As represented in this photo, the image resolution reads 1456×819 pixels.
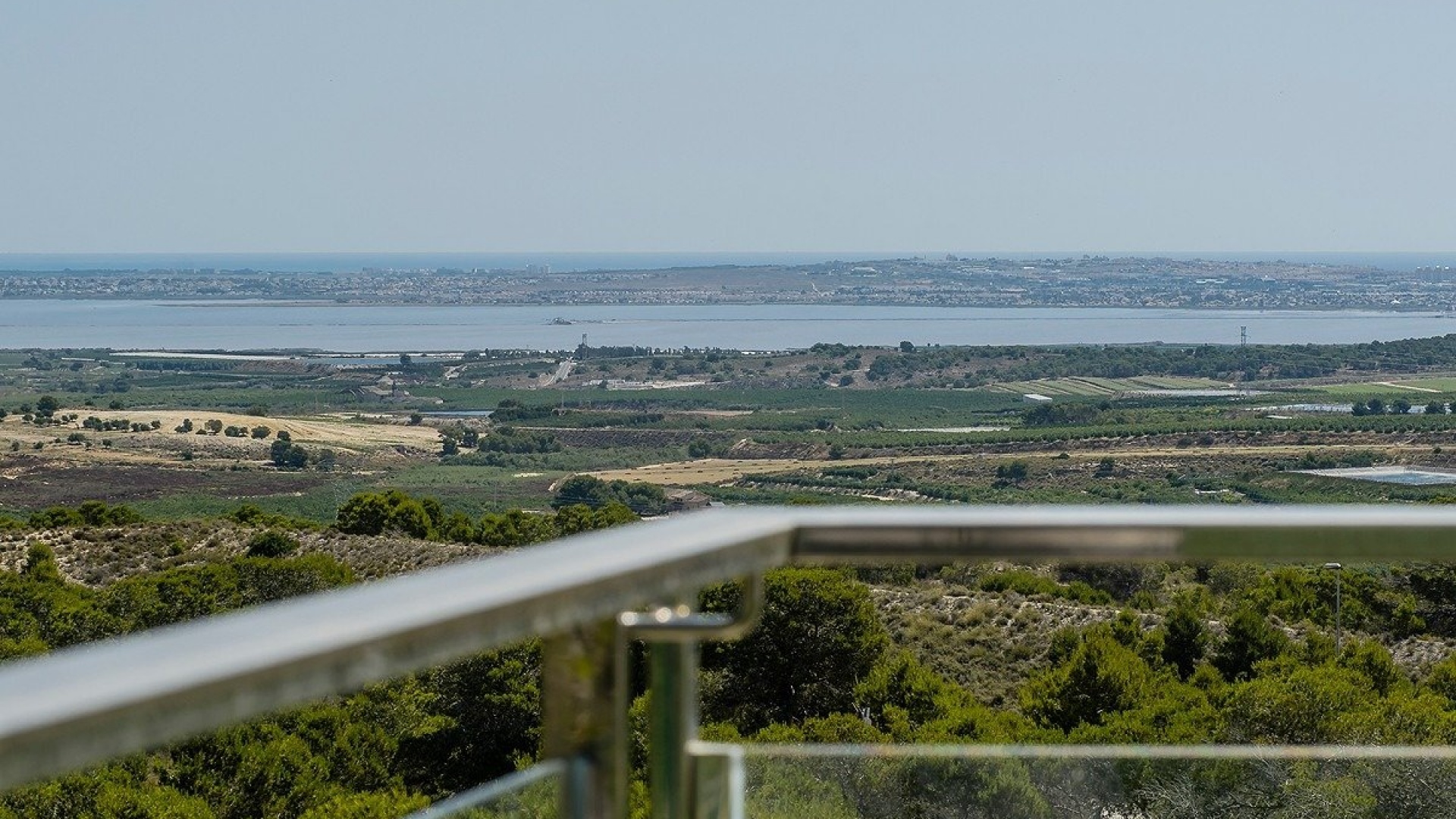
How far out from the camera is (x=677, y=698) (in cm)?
111

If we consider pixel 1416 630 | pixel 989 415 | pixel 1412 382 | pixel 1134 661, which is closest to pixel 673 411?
pixel 989 415

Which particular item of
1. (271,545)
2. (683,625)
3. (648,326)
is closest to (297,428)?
(271,545)

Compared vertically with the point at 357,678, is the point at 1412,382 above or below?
below

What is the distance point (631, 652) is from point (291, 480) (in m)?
45.4

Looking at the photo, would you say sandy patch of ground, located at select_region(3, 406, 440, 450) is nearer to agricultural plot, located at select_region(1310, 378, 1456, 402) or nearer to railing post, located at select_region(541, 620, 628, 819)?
agricultural plot, located at select_region(1310, 378, 1456, 402)

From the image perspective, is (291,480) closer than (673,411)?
Yes

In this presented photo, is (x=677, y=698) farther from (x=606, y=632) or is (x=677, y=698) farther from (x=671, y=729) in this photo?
(x=606, y=632)

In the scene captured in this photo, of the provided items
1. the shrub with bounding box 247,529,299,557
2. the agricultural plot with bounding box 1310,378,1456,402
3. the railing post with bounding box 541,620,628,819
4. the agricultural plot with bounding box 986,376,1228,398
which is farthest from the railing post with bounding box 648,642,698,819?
the agricultural plot with bounding box 986,376,1228,398

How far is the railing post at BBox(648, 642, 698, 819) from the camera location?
1.10m

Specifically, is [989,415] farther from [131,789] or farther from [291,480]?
[131,789]

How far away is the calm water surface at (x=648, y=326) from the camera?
314ft

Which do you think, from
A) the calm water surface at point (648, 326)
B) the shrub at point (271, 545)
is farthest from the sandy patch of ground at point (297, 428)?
the calm water surface at point (648, 326)

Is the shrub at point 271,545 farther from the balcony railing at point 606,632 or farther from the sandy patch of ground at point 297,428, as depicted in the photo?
the sandy patch of ground at point 297,428

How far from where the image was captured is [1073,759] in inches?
53.2
